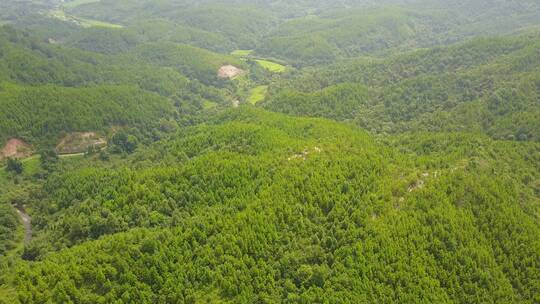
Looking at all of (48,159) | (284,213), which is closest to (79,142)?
(48,159)

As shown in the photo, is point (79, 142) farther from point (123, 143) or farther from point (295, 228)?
point (295, 228)

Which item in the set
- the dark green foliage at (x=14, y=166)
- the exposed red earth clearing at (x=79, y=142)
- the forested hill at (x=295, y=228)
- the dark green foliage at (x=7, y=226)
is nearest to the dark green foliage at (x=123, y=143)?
the exposed red earth clearing at (x=79, y=142)

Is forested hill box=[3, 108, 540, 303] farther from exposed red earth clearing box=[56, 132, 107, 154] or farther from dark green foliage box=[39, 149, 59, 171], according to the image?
exposed red earth clearing box=[56, 132, 107, 154]

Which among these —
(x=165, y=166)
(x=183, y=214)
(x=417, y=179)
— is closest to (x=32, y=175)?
(x=165, y=166)

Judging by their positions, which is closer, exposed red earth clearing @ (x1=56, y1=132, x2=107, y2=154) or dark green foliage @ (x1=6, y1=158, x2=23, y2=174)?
dark green foliage @ (x1=6, y1=158, x2=23, y2=174)

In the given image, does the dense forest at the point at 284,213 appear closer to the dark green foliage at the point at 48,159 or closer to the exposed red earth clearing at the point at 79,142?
the dark green foliage at the point at 48,159

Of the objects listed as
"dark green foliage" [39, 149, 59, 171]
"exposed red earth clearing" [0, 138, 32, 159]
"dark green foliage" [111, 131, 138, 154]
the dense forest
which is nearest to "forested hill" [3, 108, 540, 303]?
the dense forest
